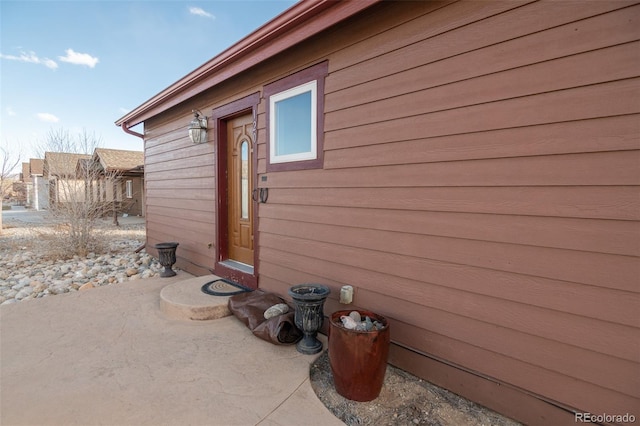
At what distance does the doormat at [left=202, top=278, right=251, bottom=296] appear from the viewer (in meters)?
3.05

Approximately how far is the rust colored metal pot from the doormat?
1697mm

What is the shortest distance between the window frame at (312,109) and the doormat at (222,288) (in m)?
1.37

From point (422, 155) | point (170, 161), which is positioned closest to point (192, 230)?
point (170, 161)

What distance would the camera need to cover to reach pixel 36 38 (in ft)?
28.2

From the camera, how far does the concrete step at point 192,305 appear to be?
2.68 metres

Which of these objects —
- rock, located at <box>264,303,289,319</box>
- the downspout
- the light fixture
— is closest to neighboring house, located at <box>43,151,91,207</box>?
the downspout

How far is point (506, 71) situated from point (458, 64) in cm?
27

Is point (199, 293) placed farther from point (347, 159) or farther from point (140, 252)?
point (140, 252)

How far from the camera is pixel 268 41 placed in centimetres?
258

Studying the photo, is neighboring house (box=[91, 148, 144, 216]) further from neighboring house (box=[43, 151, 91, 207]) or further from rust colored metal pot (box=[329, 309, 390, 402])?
rust colored metal pot (box=[329, 309, 390, 402])

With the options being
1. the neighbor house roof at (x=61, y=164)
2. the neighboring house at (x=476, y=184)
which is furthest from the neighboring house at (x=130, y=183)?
the neighboring house at (x=476, y=184)

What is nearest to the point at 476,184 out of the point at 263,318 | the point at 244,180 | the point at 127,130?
the point at 263,318

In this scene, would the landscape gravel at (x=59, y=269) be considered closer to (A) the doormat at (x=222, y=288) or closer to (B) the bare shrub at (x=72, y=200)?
(B) the bare shrub at (x=72, y=200)

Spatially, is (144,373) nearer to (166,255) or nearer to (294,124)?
(294,124)
